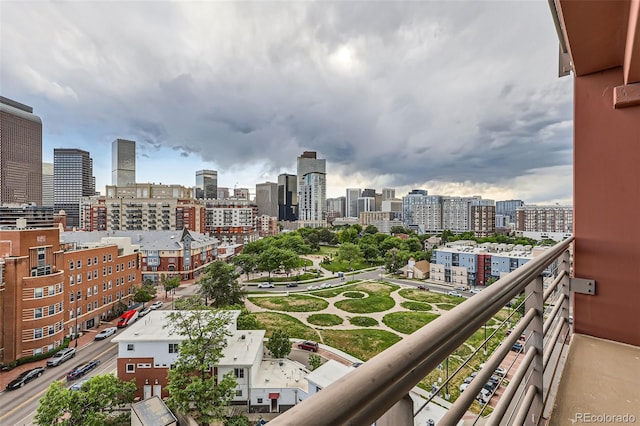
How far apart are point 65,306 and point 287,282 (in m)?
10.8

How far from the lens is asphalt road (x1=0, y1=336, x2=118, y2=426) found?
6402 mm

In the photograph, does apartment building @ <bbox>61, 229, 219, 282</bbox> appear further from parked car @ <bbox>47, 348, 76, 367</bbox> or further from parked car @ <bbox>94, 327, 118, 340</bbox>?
parked car @ <bbox>47, 348, 76, 367</bbox>

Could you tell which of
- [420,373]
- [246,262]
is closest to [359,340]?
[420,373]

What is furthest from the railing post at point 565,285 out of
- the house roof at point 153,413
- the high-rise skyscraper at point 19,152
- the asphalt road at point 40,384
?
the high-rise skyscraper at point 19,152

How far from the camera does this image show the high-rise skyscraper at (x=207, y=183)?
58.8 meters

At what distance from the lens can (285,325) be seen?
1105 cm

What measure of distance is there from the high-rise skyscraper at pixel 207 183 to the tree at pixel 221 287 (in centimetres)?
4842

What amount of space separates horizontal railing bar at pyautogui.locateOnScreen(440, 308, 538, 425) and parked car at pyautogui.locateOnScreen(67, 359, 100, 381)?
10.5 meters

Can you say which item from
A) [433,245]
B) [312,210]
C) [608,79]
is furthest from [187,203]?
[312,210]

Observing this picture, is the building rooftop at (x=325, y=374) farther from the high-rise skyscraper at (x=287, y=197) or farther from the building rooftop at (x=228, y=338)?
the high-rise skyscraper at (x=287, y=197)

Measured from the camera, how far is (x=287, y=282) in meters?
18.5

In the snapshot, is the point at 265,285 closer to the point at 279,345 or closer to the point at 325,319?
the point at 325,319

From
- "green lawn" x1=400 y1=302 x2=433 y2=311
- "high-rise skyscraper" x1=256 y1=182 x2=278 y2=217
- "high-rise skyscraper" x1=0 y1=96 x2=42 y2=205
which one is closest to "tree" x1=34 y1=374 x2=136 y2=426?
"green lawn" x1=400 y1=302 x2=433 y2=311

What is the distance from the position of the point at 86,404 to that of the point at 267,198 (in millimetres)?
56273
